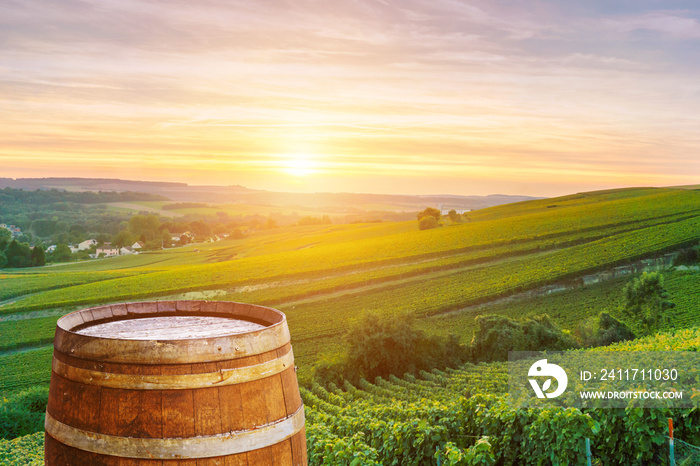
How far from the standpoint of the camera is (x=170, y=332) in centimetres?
267

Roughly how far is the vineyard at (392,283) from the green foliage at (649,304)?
945mm

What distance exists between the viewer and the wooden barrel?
2.19 meters

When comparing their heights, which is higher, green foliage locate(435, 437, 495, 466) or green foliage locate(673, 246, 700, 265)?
green foliage locate(435, 437, 495, 466)

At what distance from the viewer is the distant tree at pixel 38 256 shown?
44688mm

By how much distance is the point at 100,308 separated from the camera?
2951mm

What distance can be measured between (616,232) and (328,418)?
4318cm

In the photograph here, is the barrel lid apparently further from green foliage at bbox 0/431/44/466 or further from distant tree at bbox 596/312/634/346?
distant tree at bbox 596/312/634/346

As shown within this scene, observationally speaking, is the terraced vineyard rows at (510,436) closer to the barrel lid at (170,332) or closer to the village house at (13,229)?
the barrel lid at (170,332)

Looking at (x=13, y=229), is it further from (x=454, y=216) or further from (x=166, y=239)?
(x=454, y=216)

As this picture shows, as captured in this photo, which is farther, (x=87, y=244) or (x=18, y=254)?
(x=87, y=244)

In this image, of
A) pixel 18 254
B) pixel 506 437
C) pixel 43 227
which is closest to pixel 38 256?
pixel 18 254

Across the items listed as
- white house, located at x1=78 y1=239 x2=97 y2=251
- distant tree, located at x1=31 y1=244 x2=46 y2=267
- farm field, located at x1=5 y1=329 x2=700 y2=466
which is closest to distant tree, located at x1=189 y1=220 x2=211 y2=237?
white house, located at x1=78 y1=239 x2=97 y2=251

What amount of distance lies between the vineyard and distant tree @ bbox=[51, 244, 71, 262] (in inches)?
69.6

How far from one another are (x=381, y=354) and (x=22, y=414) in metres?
18.2
